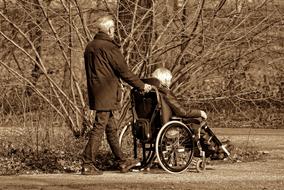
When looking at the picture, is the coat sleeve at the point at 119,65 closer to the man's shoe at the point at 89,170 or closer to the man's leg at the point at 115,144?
the man's leg at the point at 115,144

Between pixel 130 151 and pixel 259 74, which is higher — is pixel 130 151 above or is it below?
below

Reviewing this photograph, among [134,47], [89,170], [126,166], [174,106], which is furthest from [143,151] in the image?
[134,47]

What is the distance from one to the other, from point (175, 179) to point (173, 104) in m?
0.92

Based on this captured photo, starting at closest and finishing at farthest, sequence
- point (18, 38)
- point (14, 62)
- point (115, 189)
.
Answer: point (115, 189), point (18, 38), point (14, 62)

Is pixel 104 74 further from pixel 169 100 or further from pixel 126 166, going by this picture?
pixel 126 166

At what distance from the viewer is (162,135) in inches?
403

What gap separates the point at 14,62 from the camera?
1427cm

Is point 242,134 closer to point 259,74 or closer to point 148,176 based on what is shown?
point 259,74

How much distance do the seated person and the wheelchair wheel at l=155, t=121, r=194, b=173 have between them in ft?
0.45

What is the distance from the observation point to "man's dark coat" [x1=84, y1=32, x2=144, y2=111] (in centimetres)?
1006

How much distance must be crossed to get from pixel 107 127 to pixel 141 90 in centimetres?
55

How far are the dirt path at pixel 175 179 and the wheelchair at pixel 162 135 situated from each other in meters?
0.13

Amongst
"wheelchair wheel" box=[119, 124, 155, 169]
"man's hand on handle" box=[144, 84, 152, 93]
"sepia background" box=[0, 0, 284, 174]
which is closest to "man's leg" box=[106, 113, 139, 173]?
"wheelchair wheel" box=[119, 124, 155, 169]

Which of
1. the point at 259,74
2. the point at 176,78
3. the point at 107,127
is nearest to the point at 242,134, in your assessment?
the point at 259,74
